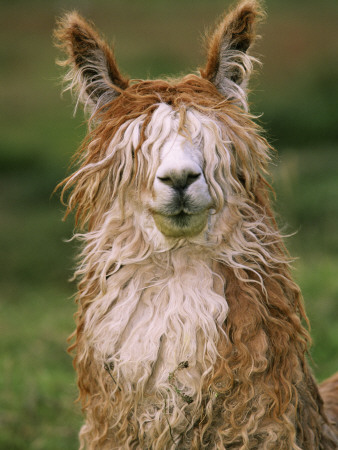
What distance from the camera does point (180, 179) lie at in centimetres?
269

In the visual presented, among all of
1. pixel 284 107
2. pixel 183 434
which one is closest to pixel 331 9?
pixel 284 107

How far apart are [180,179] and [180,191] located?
0.05 m

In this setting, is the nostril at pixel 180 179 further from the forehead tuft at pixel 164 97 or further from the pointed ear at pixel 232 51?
the pointed ear at pixel 232 51

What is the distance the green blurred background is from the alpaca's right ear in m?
0.26

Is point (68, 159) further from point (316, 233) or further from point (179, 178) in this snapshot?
point (179, 178)

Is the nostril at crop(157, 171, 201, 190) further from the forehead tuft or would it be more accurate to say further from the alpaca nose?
the forehead tuft

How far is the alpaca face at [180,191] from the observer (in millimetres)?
2691

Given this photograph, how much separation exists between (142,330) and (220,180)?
67 centimetres

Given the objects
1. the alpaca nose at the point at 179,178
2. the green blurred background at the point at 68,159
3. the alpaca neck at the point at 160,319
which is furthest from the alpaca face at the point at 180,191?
the green blurred background at the point at 68,159

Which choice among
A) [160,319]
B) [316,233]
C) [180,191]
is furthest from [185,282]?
[316,233]

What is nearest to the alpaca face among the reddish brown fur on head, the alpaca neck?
the alpaca neck

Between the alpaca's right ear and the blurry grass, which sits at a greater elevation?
the alpaca's right ear

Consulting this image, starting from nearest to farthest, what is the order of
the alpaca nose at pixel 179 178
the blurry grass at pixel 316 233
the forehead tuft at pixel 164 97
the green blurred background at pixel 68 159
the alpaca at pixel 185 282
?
the alpaca nose at pixel 179 178 → the alpaca at pixel 185 282 → the forehead tuft at pixel 164 97 → the green blurred background at pixel 68 159 → the blurry grass at pixel 316 233

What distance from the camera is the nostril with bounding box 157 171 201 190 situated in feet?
8.78
